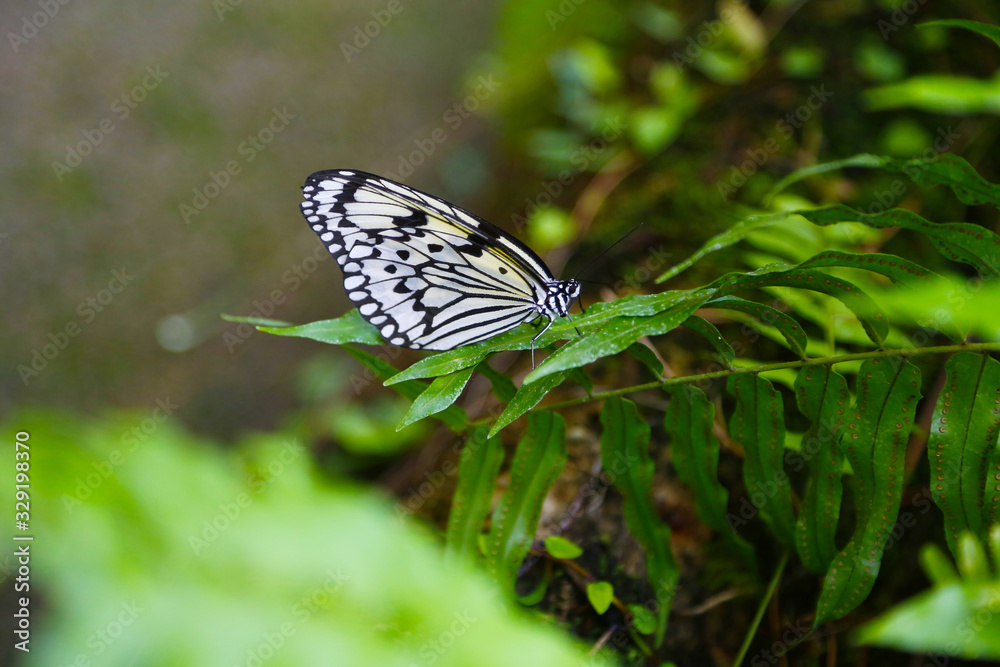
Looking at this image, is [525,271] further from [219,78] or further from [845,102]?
[219,78]

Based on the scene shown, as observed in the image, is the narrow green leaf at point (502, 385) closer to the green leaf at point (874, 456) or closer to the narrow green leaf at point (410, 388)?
the narrow green leaf at point (410, 388)

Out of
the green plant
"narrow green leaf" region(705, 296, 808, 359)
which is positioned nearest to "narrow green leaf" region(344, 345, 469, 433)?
the green plant

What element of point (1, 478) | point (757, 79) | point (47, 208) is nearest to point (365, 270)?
point (1, 478)

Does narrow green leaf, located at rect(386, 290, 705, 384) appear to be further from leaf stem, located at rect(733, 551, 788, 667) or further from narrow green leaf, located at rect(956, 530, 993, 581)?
leaf stem, located at rect(733, 551, 788, 667)


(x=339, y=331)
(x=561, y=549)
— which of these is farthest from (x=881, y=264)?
(x=339, y=331)

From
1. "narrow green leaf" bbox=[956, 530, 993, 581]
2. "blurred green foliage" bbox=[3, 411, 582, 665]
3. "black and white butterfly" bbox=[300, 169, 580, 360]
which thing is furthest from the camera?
"black and white butterfly" bbox=[300, 169, 580, 360]
